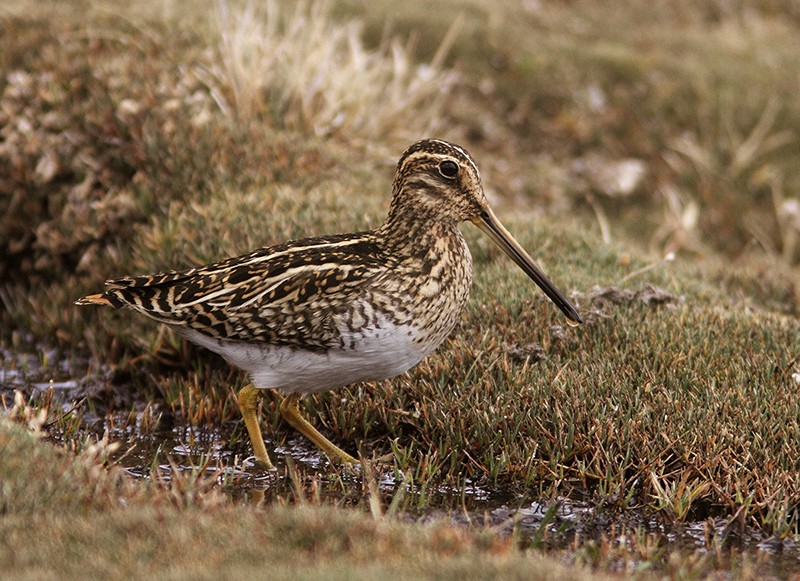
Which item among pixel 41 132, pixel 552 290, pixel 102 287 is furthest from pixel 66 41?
pixel 552 290

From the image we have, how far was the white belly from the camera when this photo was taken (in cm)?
503

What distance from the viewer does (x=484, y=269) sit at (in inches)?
289

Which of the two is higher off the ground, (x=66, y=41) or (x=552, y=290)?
(x=66, y=41)

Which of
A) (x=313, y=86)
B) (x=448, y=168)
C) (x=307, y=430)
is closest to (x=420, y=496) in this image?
(x=307, y=430)

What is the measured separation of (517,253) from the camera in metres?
5.62

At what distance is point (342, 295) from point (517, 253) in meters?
1.06

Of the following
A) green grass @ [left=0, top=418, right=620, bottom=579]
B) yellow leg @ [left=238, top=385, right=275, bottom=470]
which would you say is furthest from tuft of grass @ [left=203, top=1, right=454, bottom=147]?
Answer: green grass @ [left=0, top=418, right=620, bottom=579]

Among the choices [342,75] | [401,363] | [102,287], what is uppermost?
[342,75]

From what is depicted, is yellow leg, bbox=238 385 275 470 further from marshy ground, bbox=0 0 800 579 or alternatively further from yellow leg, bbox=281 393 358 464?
yellow leg, bbox=281 393 358 464

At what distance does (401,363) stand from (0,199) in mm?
4670

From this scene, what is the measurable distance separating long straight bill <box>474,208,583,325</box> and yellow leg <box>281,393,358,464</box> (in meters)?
1.35

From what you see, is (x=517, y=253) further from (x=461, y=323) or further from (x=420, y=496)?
(x=420, y=496)

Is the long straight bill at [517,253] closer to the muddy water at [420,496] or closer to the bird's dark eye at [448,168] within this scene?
the bird's dark eye at [448,168]

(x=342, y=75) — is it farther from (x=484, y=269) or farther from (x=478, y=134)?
(x=484, y=269)
